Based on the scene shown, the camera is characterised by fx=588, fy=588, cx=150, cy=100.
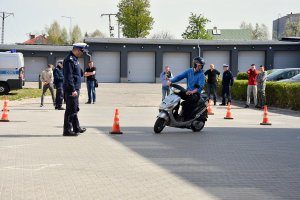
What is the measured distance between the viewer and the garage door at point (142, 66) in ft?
208

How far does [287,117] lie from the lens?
65.3 ft

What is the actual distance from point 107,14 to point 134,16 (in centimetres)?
1232

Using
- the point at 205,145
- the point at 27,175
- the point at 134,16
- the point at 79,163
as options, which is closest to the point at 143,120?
the point at 205,145

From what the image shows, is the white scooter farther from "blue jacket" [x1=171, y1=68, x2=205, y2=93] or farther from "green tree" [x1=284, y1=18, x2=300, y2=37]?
"green tree" [x1=284, y1=18, x2=300, y2=37]

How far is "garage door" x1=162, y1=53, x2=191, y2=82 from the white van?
34.0 m

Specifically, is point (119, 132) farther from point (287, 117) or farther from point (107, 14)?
point (107, 14)

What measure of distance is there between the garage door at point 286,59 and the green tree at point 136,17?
1976 centimetres

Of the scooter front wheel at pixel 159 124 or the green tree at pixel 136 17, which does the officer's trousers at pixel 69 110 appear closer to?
the scooter front wheel at pixel 159 124

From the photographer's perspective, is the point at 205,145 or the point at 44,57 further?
the point at 44,57

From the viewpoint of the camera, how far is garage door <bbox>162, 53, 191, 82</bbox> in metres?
64.0

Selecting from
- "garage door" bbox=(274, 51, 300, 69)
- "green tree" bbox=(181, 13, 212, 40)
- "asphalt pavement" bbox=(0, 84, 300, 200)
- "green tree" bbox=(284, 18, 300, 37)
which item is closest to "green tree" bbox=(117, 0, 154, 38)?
"green tree" bbox=(181, 13, 212, 40)

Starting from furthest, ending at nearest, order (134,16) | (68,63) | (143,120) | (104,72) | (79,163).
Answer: (134,16) → (104,72) → (143,120) → (68,63) → (79,163)

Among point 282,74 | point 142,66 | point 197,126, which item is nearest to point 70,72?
point 197,126

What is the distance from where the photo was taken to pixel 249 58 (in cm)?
6450
